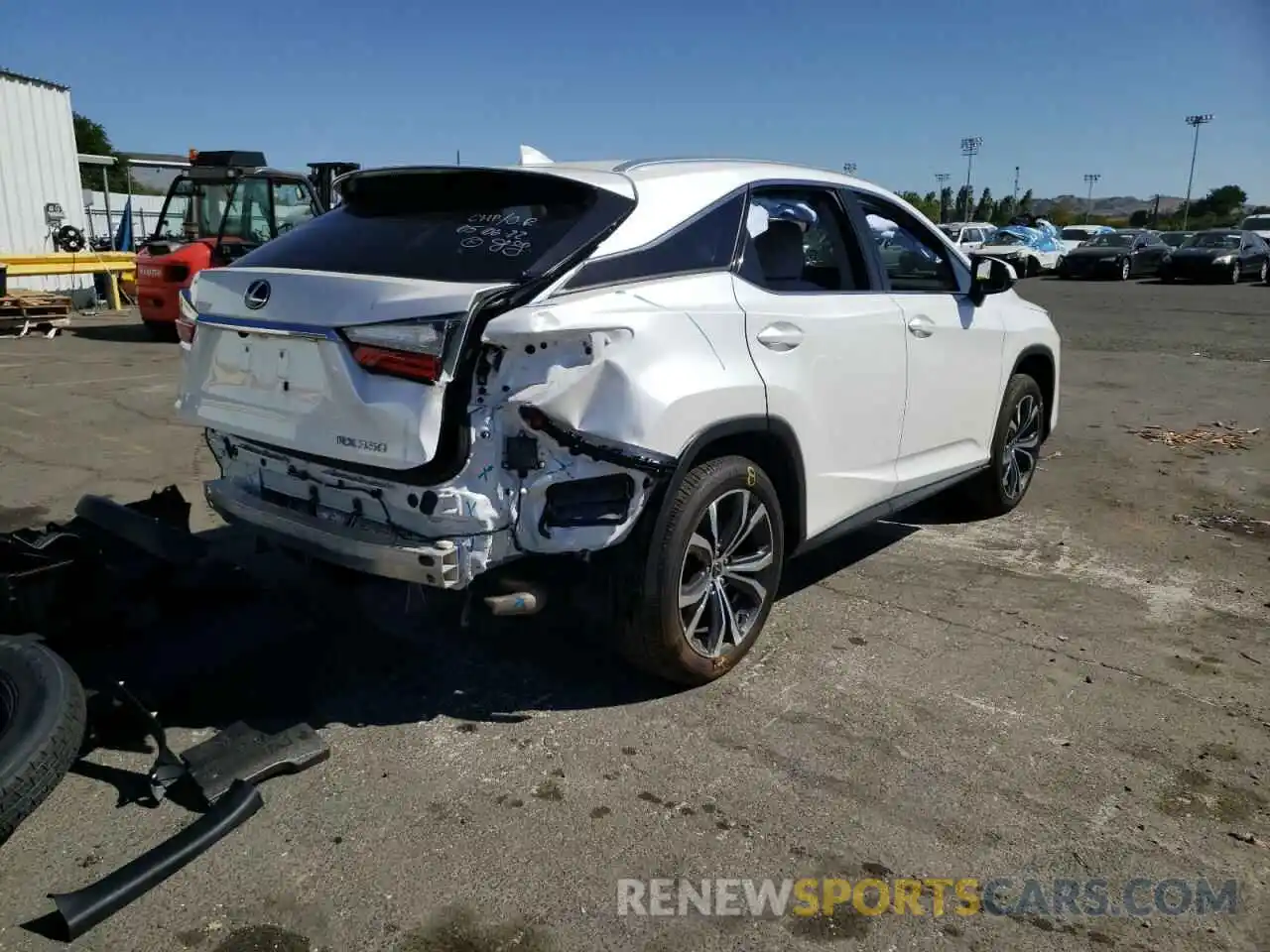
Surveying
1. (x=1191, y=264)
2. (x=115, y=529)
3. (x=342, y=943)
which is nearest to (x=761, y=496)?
(x=342, y=943)

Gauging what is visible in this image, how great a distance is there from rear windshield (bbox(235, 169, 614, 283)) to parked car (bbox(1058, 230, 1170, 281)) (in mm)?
31913

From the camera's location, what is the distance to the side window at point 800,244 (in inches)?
150

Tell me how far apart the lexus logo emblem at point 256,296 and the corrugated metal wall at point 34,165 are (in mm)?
15906

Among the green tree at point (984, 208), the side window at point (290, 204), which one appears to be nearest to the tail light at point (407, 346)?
the side window at point (290, 204)

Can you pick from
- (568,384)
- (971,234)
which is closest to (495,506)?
(568,384)

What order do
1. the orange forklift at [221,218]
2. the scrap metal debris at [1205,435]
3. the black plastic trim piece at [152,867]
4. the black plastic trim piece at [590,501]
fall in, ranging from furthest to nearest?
1. the orange forklift at [221,218]
2. the scrap metal debris at [1205,435]
3. the black plastic trim piece at [590,501]
4. the black plastic trim piece at [152,867]

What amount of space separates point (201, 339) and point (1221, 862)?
367cm

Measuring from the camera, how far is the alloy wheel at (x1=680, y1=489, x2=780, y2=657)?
141 inches

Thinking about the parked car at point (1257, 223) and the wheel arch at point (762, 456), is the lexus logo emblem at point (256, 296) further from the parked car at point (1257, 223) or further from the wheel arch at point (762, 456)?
the parked car at point (1257, 223)

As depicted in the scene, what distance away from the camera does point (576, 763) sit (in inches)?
128

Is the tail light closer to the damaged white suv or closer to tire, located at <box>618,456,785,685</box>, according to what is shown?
the damaged white suv

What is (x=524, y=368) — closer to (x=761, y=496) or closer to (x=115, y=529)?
(x=761, y=496)

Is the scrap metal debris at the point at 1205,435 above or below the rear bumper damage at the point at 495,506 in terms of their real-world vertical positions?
below

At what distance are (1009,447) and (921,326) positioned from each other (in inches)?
62.0
